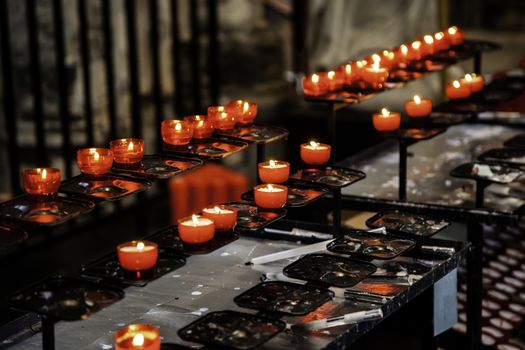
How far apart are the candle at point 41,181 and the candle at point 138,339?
2.07 feet

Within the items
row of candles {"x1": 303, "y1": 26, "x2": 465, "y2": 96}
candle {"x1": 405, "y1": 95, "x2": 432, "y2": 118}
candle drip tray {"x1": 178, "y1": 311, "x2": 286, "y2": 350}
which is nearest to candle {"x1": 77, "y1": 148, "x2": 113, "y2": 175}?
candle drip tray {"x1": 178, "y1": 311, "x2": 286, "y2": 350}

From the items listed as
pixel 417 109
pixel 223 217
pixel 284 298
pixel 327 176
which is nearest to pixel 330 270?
pixel 284 298

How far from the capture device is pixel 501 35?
43.0ft

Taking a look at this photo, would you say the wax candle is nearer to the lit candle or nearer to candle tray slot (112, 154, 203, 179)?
candle tray slot (112, 154, 203, 179)

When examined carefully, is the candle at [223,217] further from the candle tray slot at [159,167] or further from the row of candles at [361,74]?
the row of candles at [361,74]

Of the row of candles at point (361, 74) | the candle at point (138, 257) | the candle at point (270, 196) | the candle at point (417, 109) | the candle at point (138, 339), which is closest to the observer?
the candle at point (138, 339)

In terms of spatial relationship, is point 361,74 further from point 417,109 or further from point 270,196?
point 270,196

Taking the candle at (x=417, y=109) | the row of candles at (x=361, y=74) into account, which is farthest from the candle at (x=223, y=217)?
the candle at (x=417, y=109)

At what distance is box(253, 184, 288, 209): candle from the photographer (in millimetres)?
3654

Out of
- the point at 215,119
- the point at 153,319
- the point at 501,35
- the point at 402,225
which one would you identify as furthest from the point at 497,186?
the point at 501,35

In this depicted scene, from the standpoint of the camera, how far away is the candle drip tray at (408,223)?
3877 mm

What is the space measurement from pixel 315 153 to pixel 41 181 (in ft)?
4.26

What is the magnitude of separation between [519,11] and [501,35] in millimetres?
532

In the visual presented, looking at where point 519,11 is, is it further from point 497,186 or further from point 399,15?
point 497,186
